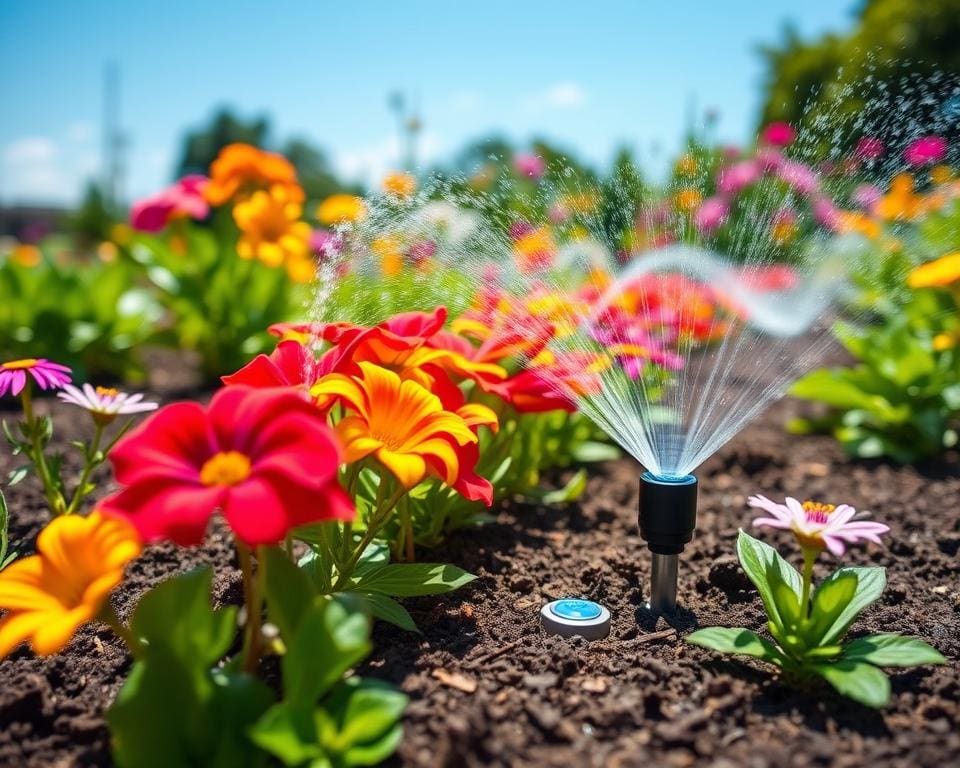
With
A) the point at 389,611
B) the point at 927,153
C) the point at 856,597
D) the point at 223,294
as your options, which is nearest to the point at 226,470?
the point at 389,611

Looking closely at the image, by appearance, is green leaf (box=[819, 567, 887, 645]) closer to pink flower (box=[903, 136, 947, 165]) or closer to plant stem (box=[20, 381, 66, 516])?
plant stem (box=[20, 381, 66, 516])

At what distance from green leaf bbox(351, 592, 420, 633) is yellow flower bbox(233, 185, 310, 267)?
2.28 metres

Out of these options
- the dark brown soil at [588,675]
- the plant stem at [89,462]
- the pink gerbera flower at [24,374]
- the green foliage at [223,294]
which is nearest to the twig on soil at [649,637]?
the dark brown soil at [588,675]

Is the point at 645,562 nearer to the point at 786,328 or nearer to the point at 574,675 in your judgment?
the point at 574,675

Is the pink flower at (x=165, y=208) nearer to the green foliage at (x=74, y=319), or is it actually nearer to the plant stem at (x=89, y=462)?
the green foliage at (x=74, y=319)

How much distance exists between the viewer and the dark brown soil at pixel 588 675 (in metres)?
1.29

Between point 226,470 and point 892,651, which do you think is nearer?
point 226,470

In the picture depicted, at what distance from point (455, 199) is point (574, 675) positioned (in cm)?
109

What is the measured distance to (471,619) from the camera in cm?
176

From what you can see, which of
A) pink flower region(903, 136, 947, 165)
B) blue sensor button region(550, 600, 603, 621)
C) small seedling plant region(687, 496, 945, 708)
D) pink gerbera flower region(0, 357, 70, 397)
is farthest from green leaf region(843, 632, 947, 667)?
pink flower region(903, 136, 947, 165)

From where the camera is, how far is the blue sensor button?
170 cm

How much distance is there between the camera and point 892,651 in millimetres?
1443

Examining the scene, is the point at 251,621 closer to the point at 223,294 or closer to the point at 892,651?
the point at 892,651

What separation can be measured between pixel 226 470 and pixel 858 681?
106 centimetres
